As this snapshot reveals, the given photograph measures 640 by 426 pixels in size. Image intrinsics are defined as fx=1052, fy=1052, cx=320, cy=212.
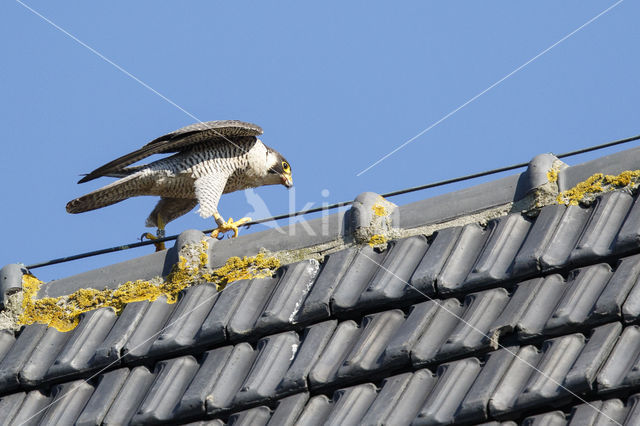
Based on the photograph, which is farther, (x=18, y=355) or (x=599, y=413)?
(x=18, y=355)

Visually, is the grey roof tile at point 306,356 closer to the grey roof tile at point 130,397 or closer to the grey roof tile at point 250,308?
the grey roof tile at point 250,308

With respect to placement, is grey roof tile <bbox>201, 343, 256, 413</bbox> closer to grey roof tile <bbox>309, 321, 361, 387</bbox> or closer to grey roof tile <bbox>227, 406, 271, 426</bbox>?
grey roof tile <bbox>227, 406, 271, 426</bbox>

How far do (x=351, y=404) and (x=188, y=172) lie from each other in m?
4.64

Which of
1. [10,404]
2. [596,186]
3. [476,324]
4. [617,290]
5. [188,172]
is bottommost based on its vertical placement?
[10,404]

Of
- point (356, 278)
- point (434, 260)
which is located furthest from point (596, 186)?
point (356, 278)

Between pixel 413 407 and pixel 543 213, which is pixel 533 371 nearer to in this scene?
pixel 413 407

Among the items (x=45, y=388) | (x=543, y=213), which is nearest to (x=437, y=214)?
(x=543, y=213)

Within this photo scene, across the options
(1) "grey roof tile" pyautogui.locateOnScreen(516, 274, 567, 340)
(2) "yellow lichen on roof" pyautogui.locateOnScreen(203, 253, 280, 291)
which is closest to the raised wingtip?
(2) "yellow lichen on roof" pyautogui.locateOnScreen(203, 253, 280, 291)

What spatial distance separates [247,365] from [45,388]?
0.85 metres

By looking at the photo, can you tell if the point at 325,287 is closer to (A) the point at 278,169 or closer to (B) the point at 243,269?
(B) the point at 243,269

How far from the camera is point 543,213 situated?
354 centimetres

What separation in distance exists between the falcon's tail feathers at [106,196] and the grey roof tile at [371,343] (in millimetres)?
4301

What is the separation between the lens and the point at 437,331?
3.27m

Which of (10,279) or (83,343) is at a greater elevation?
(10,279)
